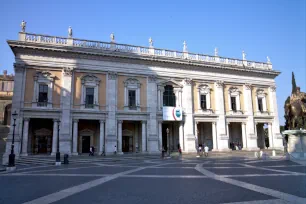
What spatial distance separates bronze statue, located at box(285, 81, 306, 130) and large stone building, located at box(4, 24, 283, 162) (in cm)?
1285

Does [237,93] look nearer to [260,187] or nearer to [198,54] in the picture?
[198,54]

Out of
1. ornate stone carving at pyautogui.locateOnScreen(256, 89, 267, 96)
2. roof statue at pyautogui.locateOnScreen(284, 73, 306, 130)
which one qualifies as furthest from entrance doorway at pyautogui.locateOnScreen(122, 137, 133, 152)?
ornate stone carving at pyautogui.locateOnScreen(256, 89, 267, 96)

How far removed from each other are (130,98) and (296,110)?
60.2 ft

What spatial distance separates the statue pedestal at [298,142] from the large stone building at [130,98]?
41.7 ft

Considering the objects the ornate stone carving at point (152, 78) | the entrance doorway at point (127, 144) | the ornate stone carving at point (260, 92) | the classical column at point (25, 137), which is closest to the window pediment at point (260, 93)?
the ornate stone carving at point (260, 92)

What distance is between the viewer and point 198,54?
109 feet

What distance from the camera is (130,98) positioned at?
97.5 ft

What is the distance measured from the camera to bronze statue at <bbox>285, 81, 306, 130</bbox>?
16648mm

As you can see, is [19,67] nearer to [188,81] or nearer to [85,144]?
[85,144]

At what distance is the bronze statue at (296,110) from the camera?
16.6 metres

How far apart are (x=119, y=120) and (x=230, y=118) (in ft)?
51.9

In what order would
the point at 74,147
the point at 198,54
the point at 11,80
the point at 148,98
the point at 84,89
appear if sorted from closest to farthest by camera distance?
the point at 74,147, the point at 84,89, the point at 148,98, the point at 198,54, the point at 11,80

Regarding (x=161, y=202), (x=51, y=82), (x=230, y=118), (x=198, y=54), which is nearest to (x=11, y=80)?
(x=51, y=82)

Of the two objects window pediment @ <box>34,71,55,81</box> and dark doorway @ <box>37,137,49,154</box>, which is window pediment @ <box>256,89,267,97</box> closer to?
window pediment @ <box>34,71,55,81</box>
